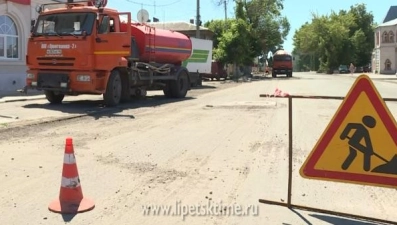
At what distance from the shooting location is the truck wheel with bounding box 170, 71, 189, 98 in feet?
65.8

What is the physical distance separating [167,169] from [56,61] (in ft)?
29.9

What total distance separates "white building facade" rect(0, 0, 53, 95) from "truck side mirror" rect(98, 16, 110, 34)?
872 cm

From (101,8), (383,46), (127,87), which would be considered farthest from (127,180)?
(383,46)

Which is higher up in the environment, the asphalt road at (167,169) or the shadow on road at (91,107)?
the shadow on road at (91,107)

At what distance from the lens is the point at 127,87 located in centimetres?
1652

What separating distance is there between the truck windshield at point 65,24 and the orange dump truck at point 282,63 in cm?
4352

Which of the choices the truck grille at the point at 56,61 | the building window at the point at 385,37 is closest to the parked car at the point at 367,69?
the building window at the point at 385,37

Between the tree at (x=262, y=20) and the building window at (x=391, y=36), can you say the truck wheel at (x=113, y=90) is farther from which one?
the building window at (x=391, y=36)

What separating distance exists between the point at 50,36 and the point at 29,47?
3.02 ft

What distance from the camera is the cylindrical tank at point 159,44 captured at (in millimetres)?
17547

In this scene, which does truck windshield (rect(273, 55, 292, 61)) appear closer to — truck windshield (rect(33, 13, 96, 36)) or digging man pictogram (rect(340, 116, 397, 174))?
truck windshield (rect(33, 13, 96, 36))

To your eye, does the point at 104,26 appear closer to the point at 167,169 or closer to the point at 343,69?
the point at 167,169

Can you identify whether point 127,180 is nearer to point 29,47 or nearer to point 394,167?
point 394,167

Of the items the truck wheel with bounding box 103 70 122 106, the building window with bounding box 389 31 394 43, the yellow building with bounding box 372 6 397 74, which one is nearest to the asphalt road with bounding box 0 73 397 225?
the truck wheel with bounding box 103 70 122 106
